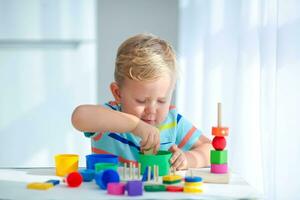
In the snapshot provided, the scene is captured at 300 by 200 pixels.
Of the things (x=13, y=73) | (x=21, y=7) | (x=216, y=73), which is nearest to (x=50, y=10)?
(x=21, y=7)

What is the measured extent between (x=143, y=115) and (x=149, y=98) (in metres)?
0.05

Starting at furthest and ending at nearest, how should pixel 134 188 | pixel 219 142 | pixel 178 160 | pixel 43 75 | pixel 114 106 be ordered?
pixel 43 75
pixel 114 106
pixel 178 160
pixel 219 142
pixel 134 188

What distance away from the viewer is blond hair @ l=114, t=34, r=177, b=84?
143 centimetres

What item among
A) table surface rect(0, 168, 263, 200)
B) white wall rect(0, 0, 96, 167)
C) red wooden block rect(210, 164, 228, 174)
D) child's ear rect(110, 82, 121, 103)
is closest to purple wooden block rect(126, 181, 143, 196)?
table surface rect(0, 168, 263, 200)

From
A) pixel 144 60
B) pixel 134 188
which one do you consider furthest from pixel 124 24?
pixel 134 188

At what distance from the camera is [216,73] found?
7.80 ft

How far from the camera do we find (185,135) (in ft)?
5.32

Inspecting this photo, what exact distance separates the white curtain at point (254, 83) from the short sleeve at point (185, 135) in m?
0.22

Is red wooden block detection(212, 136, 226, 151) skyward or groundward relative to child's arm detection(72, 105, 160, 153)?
groundward

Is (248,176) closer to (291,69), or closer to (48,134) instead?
(291,69)

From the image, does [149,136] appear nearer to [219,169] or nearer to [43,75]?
[219,169]

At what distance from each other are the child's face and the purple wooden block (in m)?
0.43

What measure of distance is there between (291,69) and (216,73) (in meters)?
0.86

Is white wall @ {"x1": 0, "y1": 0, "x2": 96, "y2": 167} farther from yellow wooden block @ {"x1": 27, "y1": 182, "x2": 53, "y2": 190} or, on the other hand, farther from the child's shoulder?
yellow wooden block @ {"x1": 27, "y1": 182, "x2": 53, "y2": 190}
